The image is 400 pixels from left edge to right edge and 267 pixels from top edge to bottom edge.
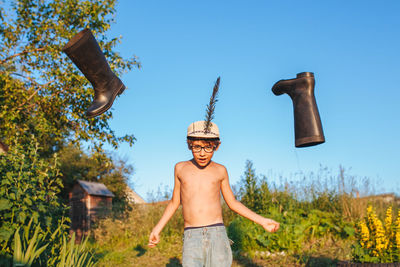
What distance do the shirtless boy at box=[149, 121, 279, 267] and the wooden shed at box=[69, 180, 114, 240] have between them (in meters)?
13.1

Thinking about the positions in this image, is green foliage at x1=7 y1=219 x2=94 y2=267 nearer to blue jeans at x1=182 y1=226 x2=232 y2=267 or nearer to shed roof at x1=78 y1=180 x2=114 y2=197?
blue jeans at x1=182 y1=226 x2=232 y2=267

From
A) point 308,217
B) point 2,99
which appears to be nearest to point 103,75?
point 308,217

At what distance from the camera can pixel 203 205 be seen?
268 centimetres

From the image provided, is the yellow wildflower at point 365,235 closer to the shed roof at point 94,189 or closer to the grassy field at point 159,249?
the grassy field at point 159,249

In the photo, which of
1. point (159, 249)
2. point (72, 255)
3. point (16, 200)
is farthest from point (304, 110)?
point (159, 249)

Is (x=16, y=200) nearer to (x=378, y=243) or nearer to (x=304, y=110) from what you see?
(x=304, y=110)

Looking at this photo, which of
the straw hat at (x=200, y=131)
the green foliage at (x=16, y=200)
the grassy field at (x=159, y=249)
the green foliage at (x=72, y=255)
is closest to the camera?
the straw hat at (x=200, y=131)

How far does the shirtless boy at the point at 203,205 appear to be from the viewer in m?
2.57

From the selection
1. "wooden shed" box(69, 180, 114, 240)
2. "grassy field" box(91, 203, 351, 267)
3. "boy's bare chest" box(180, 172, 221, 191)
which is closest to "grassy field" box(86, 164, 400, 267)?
"grassy field" box(91, 203, 351, 267)

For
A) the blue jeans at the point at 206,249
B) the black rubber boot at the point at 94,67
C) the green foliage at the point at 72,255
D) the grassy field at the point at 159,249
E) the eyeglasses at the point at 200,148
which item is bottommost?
the grassy field at the point at 159,249

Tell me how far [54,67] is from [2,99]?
1382mm

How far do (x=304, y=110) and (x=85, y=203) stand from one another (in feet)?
48.6

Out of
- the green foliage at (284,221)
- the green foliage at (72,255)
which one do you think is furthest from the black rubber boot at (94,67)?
the green foliage at (284,221)

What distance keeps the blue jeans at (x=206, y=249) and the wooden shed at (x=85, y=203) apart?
43.4 ft
